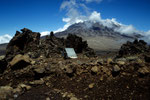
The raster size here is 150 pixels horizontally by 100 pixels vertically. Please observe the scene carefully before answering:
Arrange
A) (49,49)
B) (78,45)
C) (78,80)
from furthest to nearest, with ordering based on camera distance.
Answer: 1. (78,45)
2. (49,49)
3. (78,80)

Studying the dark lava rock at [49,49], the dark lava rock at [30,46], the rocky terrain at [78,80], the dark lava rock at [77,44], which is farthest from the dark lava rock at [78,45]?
the rocky terrain at [78,80]

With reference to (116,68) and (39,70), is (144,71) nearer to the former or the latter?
(116,68)

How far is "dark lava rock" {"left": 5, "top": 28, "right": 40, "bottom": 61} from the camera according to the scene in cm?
1227

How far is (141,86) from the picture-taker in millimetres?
4719

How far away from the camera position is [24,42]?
13211mm

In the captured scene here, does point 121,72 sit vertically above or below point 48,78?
above

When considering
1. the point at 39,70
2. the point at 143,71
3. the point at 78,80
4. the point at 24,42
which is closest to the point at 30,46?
the point at 24,42

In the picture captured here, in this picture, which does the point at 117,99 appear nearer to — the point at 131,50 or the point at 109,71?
the point at 109,71

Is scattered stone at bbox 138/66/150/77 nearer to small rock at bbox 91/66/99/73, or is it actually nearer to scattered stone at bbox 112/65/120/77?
scattered stone at bbox 112/65/120/77

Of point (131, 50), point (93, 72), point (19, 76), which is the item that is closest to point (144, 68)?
point (93, 72)

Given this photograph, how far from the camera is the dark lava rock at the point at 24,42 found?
1227cm

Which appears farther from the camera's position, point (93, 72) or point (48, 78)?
point (48, 78)

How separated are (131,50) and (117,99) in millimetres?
13538

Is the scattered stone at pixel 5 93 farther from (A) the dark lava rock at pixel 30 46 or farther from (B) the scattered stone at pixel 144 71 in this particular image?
(A) the dark lava rock at pixel 30 46
